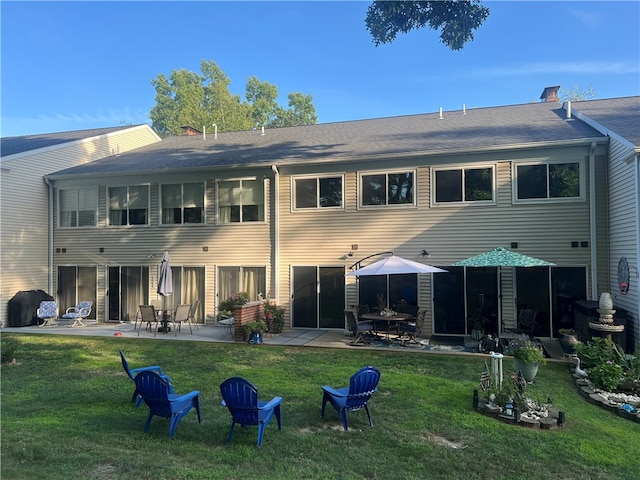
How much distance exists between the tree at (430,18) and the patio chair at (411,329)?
6.59 meters

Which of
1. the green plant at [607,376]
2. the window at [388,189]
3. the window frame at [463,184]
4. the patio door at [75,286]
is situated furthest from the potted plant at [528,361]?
the patio door at [75,286]

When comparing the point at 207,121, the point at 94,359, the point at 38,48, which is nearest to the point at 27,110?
the point at 38,48

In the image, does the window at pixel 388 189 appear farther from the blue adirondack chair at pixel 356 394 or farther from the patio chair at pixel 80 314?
the patio chair at pixel 80 314

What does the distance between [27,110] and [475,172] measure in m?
16.9

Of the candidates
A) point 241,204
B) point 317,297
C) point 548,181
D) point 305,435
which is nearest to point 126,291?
point 241,204

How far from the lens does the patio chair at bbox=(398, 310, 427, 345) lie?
10.8 metres

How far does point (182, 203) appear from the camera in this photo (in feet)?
48.3

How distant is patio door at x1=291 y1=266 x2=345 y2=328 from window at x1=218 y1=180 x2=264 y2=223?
2335 millimetres

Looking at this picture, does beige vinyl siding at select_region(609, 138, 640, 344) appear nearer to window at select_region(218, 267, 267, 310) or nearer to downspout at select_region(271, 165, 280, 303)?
downspout at select_region(271, 165, 280, 303)

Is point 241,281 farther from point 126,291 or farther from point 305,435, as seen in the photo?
point 305,435

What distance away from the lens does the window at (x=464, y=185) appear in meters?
11.9

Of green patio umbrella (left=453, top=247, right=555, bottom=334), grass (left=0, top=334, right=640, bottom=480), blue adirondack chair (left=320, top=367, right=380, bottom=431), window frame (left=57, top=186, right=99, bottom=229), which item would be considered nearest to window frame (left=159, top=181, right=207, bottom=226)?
window frame (left=57, top=186, right=99, bottom=229)

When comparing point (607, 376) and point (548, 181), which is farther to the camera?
point (548, 181)

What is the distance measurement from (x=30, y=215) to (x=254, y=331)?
33.1 ft
